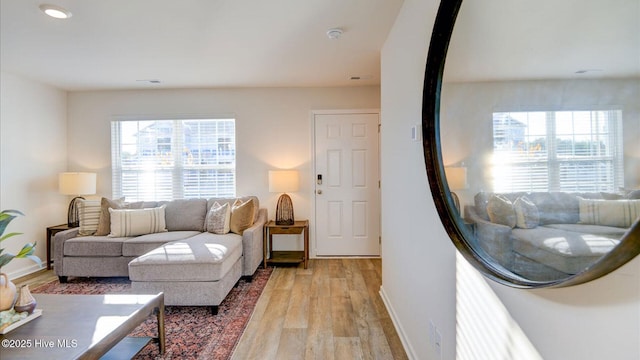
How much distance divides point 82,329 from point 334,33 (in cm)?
264

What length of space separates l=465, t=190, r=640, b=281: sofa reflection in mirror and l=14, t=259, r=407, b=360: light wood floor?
4.66ft

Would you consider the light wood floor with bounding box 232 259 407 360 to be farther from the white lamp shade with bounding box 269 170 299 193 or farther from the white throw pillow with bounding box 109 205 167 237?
the white throw pillow with bounding box 109 205 167 237

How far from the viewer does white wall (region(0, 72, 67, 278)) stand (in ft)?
11.7

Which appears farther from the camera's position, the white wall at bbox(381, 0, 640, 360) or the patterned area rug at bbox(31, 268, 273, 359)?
the patterned area rug at bbox(31, 268, 273, 359)

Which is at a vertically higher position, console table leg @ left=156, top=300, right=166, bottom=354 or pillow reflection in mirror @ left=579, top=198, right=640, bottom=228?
pillow reflection in mirror @ left=579, top=198, right=640, bottom=228

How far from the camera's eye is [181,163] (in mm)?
4305

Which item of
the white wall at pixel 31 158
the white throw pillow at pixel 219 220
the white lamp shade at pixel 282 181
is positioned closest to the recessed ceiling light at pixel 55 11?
the white wall at pixel 31 158

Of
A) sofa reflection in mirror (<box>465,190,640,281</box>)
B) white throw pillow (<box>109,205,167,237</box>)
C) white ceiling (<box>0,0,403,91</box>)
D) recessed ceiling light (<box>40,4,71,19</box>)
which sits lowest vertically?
white throw pillow (<box>109,205,167,237</box>)

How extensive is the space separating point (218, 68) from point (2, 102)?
100 inches

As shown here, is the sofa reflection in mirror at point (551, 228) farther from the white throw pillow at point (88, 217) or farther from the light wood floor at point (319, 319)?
the white throw pillow at point (88, 217)

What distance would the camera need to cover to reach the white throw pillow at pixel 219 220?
353 centimetres

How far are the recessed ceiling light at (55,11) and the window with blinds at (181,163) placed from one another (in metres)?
2.06

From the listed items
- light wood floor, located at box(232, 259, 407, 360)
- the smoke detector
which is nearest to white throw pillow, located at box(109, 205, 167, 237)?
light wood floor, located at box(232, 259, 407, 360)

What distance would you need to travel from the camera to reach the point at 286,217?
13.7 ft
